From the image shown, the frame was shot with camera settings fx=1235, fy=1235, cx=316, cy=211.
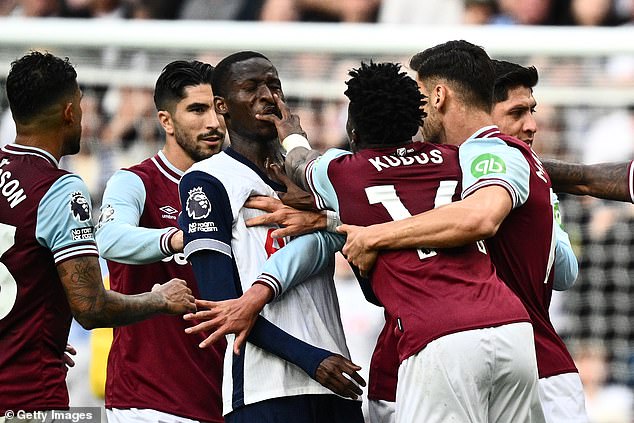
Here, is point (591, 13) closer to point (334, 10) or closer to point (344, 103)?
point (334, 10)

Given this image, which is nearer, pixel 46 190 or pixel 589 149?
pixel 46 190

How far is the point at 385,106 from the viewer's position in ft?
17.9

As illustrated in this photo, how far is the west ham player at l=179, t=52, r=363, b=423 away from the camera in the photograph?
5.56 meters

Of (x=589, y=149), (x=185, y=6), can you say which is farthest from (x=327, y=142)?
(x=185, y=6)

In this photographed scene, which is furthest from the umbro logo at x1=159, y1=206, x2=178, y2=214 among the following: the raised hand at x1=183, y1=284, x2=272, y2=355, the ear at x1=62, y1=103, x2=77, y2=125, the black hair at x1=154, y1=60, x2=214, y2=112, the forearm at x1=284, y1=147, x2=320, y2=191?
the raised hand at x1=183, y1=284, x2=272, y2=355

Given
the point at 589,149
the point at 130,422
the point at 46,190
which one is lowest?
the point at 130,422

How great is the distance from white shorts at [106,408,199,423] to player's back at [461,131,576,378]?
2.03 m

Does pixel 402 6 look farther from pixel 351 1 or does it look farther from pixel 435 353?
pixel 435 353

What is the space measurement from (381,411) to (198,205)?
1.34 m

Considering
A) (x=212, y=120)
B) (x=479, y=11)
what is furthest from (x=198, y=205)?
(x=479, y=11)

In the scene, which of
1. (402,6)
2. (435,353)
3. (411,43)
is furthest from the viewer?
(402,6)

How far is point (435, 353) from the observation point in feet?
16.8

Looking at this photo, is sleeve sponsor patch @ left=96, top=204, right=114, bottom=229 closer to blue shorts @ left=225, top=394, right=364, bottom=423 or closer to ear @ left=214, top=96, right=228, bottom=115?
ear @ left=214, top=96, right=228, bottom=115

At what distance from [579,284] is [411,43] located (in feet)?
8.31
